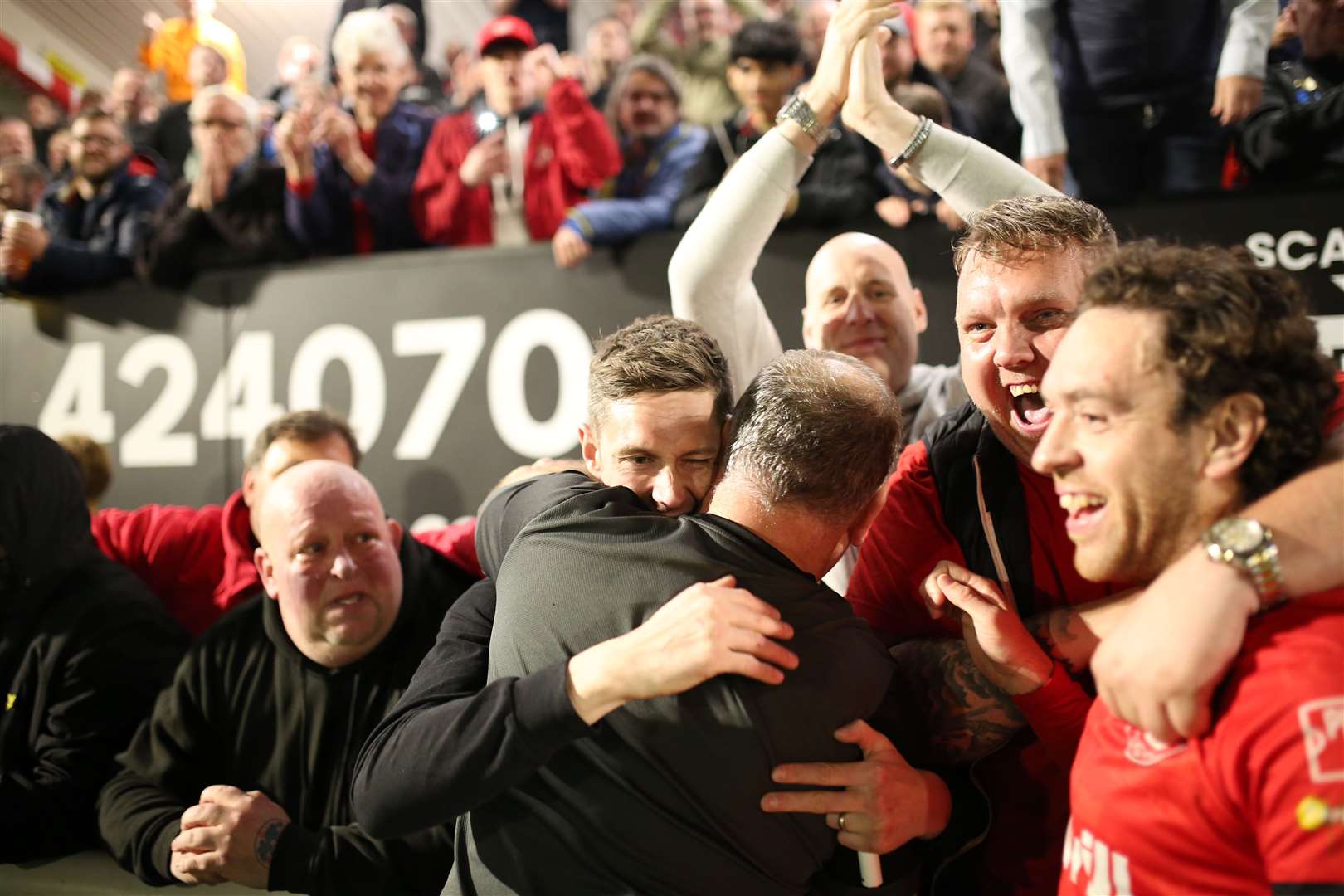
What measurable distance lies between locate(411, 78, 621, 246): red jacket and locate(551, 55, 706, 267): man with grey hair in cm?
11

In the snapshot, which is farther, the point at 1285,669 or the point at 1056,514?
the point at 1056,514

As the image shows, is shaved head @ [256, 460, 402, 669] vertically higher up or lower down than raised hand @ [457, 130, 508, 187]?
lower down

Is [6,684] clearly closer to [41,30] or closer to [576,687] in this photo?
[576,687]

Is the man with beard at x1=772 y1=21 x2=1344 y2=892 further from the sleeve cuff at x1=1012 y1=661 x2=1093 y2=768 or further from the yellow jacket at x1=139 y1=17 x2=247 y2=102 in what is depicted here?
the yellow jacket at x1=139 y1=17 x2=247 y2=102

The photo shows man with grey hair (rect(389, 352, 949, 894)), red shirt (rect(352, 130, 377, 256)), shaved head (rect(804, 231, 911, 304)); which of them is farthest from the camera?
red shirt (rect(352, 130, 377, 256))

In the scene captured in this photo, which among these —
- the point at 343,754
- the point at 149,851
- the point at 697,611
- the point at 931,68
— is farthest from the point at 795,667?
the point at 931,68

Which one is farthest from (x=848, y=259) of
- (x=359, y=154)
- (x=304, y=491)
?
(x=359, y=154)

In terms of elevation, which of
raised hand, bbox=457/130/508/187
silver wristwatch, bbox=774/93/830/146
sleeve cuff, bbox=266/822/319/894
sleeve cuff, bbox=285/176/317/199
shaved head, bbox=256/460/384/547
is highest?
raised hand, bbox=457/130/508/187

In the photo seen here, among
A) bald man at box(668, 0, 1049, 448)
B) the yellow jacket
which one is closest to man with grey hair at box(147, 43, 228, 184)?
the yellow jacket

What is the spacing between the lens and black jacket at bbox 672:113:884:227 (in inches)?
147

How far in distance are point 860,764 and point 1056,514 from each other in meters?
0.63

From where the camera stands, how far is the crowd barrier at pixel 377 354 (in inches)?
157

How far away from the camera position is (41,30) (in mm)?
8109

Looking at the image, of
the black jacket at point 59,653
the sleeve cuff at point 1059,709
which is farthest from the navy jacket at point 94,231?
the sleeve cuff at point 1059,709
